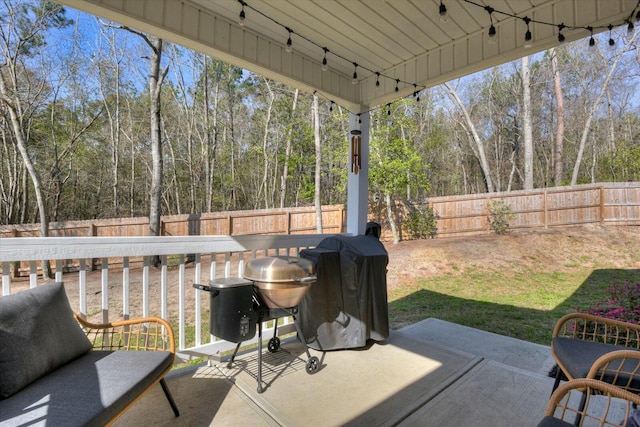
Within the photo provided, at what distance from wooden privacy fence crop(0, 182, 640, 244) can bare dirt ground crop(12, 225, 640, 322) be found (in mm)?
520

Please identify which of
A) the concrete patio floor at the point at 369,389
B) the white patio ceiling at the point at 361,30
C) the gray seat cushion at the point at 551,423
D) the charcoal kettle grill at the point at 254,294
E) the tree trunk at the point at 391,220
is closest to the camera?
the gray seat cushion at the point at 551,423

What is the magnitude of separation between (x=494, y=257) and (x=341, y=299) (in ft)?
21.3

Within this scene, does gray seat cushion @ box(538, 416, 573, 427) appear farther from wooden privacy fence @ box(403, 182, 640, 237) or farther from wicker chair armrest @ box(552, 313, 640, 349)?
wooden privacy fence @ box(403, 182, 640, 237)

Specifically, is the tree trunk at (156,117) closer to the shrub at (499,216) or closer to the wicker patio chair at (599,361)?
the wicker patio chair at (599,361)

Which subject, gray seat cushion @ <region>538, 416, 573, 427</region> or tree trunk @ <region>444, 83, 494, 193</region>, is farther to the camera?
tree trunk @ <region>444, 83, 494, 193</region>

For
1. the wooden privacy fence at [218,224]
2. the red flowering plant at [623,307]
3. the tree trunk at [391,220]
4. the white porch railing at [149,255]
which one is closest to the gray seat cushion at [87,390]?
the white porch railing at [149,255]

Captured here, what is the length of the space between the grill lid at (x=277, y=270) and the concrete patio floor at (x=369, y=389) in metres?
0.75

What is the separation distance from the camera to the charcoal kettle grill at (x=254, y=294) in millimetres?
1965

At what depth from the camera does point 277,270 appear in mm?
2027

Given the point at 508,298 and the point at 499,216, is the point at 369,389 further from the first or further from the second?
the point at 499,216

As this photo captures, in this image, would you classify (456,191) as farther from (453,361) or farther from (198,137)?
(453,361)

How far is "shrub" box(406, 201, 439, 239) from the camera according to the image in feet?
32.7

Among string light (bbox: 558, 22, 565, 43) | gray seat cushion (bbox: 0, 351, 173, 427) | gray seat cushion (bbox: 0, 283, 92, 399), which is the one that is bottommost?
gray seat cushion (bbox: 0, 351, 173, 427)

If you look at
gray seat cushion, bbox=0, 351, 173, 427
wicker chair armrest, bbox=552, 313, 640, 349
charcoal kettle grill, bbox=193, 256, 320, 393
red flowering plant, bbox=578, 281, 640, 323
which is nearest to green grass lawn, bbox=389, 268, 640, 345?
red flowering plant, bbox=578, 281, 640, 323
